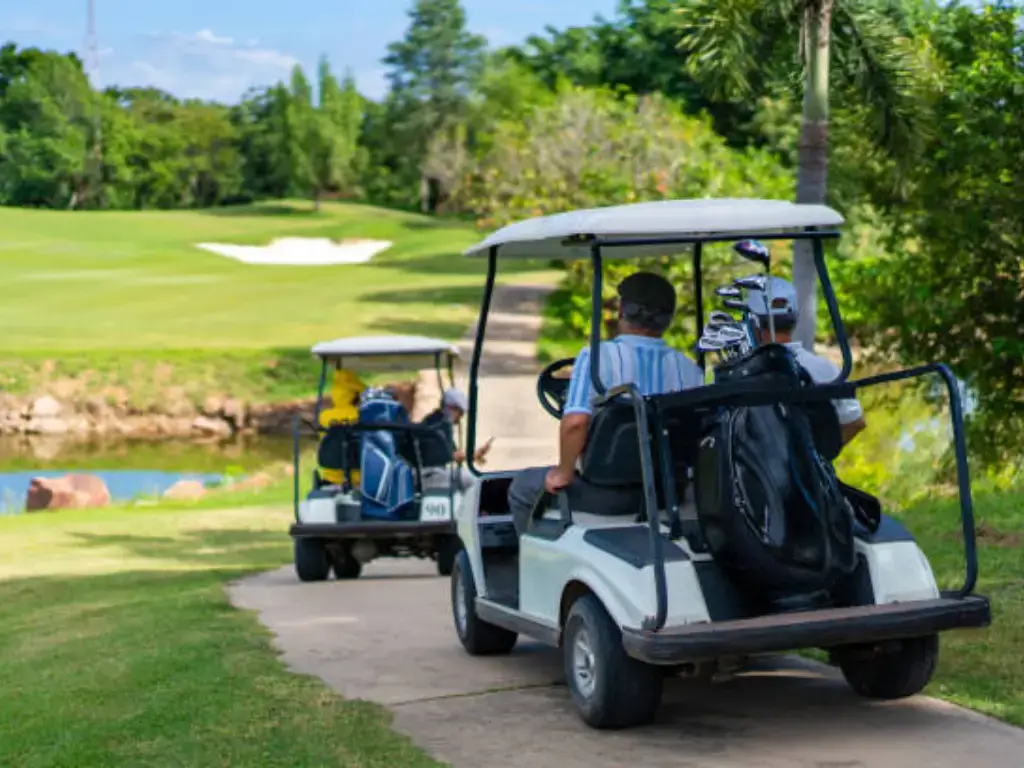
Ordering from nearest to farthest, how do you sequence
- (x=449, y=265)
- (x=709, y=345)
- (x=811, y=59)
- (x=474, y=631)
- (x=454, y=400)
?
(x=709, y=345), (x=474, y=631), (x=454, y=400), (x=811, y=59), (x=449, y=265)

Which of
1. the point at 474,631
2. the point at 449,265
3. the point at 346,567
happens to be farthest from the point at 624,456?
the point at 449,265

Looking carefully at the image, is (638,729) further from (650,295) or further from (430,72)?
(430,72)

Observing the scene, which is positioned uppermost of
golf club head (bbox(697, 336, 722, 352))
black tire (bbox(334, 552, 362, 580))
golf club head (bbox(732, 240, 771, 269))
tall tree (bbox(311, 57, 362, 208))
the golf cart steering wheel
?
tall tree (bbox(311, 57, 362, 208))

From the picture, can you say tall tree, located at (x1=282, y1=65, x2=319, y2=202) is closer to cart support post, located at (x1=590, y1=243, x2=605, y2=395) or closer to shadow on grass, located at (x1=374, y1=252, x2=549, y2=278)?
shadow on grass, located at (x1=374, y1=252, x2=549, y2=278)

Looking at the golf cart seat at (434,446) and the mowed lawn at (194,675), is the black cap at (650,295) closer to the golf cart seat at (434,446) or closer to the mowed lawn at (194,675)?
the mowed lawn at (194,675)

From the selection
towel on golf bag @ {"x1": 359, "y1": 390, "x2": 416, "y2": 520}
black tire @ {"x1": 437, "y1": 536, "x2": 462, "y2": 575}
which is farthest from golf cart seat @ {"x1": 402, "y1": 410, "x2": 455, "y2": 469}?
black tire @ {"x1": 437, "y1": 536, "x2": 462, "y2": 575}

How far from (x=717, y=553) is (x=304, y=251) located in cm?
6687

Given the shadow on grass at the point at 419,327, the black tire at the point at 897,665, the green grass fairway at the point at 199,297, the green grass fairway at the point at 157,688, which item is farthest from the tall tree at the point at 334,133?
the black tire at the point at 897,665

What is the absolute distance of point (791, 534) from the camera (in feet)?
19.7

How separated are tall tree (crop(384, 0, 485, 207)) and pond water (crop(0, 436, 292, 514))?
57.0m

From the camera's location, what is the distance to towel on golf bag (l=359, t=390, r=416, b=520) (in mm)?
13094

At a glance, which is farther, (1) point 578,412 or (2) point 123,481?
(2) point 123,481

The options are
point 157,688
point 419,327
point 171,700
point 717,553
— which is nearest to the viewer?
point 717,553

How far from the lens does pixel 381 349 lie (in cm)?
1365
